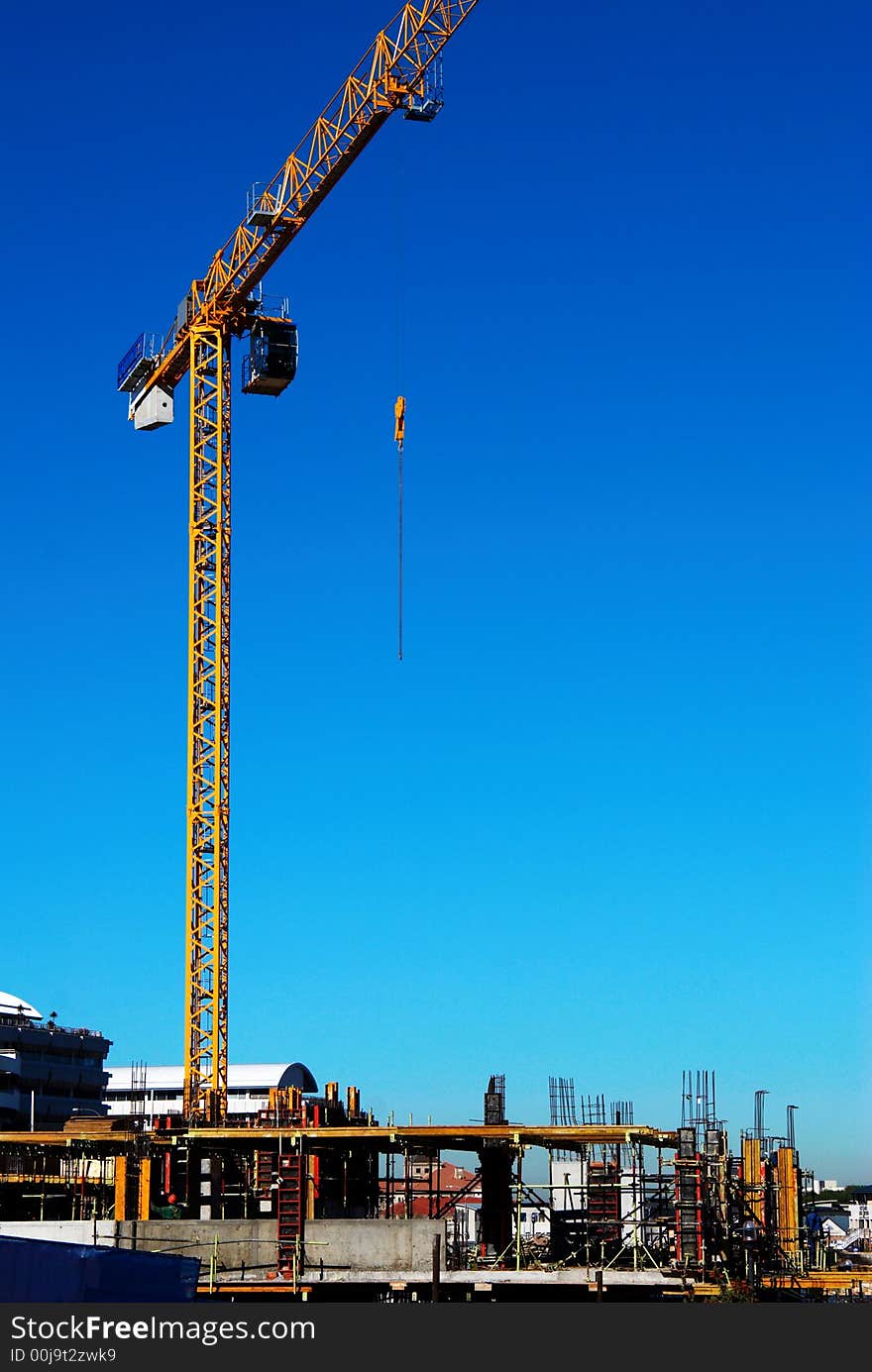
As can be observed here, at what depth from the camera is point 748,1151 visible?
237ft

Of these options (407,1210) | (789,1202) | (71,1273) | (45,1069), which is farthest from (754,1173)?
(45,1069)

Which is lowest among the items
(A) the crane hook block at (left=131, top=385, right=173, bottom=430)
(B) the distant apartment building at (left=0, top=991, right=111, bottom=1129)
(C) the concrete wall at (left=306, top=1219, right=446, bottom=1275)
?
(C) the concrete wall at (left=306, top=1219, right=446, bottom=1275)

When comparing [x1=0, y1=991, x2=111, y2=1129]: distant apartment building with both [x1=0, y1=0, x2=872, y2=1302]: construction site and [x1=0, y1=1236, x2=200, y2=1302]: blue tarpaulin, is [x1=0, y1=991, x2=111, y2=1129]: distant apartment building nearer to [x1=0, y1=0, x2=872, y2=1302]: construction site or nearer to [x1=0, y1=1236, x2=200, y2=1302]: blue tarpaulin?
[x1=0, y1=0, x2=872, y2=1302]: construction site

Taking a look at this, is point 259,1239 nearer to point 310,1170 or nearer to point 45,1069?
point 310,1170

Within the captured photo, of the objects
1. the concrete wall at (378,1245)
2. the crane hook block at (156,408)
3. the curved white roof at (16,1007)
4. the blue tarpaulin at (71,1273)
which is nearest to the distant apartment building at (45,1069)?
the curved white roof at (16,1007)

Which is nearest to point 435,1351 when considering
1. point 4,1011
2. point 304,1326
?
point 304,1326

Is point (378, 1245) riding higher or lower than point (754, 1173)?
lower

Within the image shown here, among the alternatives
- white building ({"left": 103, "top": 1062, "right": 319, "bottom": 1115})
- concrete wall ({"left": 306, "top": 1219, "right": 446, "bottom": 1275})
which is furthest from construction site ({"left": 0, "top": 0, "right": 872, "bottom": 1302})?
white building ({"left": 103, "top": 1062, "right": 319, "bottom": 1115})

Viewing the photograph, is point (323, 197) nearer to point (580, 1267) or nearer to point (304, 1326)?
point (580, 1267)

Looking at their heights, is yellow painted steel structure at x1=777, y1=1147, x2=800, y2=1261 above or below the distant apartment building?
below

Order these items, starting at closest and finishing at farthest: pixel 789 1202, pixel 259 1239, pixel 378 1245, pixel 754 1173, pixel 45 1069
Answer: pixel 378 1245 < pixel 259 1239 < pixel 754 1173 < pixel 789 1202 < pixel 45 1069

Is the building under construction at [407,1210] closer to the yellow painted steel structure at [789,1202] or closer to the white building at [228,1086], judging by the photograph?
the yellow painted steel structure at [789,1202]

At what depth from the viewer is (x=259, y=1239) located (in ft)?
203

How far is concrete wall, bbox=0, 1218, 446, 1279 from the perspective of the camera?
57625 mm
